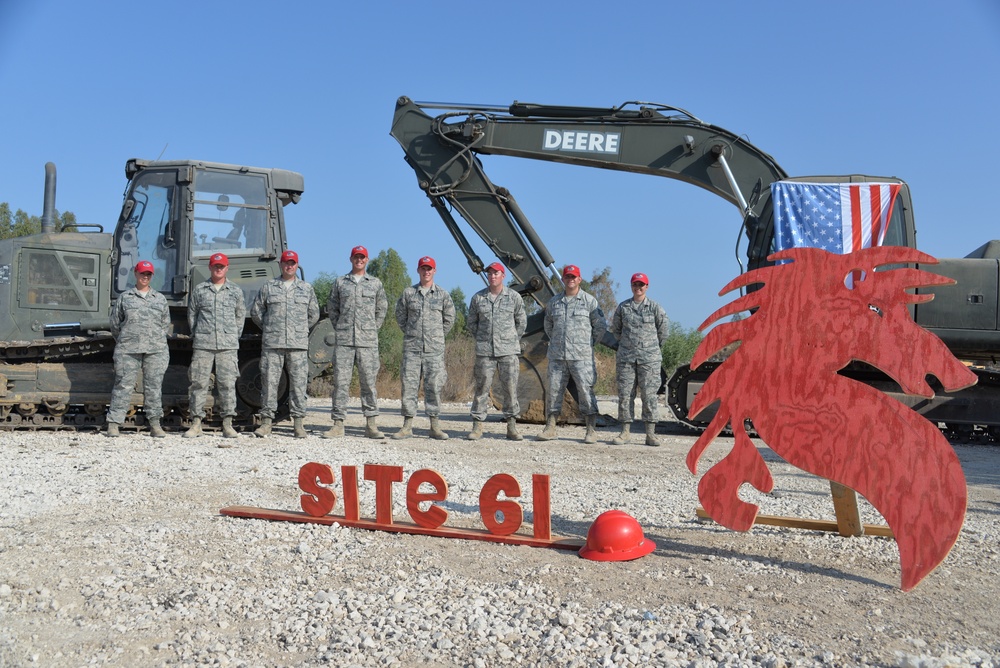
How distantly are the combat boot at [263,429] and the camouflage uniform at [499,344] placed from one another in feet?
7.43

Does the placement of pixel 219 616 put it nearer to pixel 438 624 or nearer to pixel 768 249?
pixel 438 624

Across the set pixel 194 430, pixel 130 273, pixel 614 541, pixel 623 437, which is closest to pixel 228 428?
pixel 194 430

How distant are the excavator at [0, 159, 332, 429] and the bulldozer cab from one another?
0.01m

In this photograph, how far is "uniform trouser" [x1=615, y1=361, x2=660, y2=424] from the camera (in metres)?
10.1

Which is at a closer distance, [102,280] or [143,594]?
[143,594]

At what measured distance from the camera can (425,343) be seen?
32.4 ft

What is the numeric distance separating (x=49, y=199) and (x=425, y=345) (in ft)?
14.6

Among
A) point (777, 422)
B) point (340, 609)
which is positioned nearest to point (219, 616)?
point (340, 609)

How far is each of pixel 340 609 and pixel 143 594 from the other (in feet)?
3.04

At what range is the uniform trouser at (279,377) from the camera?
9547mm

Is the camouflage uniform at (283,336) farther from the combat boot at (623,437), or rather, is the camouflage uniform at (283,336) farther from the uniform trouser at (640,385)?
the uniform trouser at (640,385)

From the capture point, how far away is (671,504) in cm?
621

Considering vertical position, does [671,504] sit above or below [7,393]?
below

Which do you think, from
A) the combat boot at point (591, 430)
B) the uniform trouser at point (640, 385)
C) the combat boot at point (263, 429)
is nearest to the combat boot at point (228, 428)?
the combat boot at point (263, 429)
